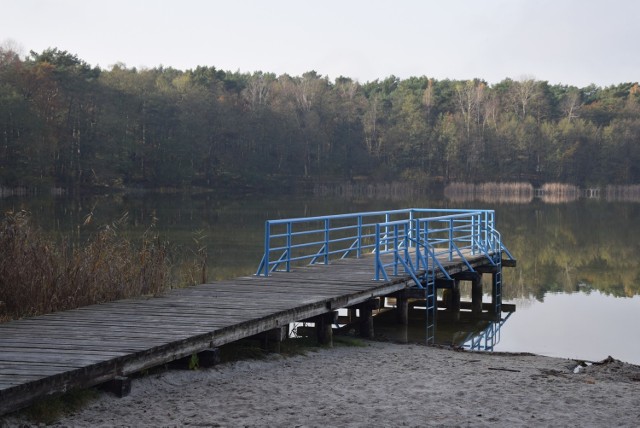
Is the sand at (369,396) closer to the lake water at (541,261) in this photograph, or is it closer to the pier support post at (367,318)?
the pier support post at (367,318)

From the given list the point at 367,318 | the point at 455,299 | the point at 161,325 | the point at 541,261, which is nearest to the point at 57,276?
the point at 161,325

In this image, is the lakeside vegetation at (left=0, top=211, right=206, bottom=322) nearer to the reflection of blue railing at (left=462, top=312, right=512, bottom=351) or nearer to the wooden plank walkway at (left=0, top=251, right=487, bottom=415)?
the wooden plank walkway at (left=0, top=251, right=487, bottom=415)

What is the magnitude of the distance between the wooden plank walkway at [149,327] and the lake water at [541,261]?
3.16m

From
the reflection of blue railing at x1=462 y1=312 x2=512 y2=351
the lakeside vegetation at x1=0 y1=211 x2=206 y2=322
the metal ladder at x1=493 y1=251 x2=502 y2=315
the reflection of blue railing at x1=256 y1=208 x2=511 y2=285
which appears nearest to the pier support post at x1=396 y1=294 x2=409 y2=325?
the reflection of blue railing at x1=256 y1=208 x2=511 y2=285

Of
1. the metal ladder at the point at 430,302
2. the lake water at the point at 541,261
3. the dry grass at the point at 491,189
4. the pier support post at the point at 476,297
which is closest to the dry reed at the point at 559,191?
the dry grass at the point at 491,189

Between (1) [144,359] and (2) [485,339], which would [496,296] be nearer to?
(2) [485,339]

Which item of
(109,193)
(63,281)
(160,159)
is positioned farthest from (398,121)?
(63,281)

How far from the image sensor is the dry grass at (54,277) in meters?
10.5

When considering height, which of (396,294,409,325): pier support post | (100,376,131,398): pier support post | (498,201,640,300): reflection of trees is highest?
(100,376,131,398): pier support post

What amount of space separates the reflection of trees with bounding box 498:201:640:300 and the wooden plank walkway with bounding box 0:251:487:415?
8.55 meters

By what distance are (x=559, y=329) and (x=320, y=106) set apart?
232ft

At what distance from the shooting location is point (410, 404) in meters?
7.38

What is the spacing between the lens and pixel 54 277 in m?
10.9

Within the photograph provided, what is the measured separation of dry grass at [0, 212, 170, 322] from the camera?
10477 millimetres
